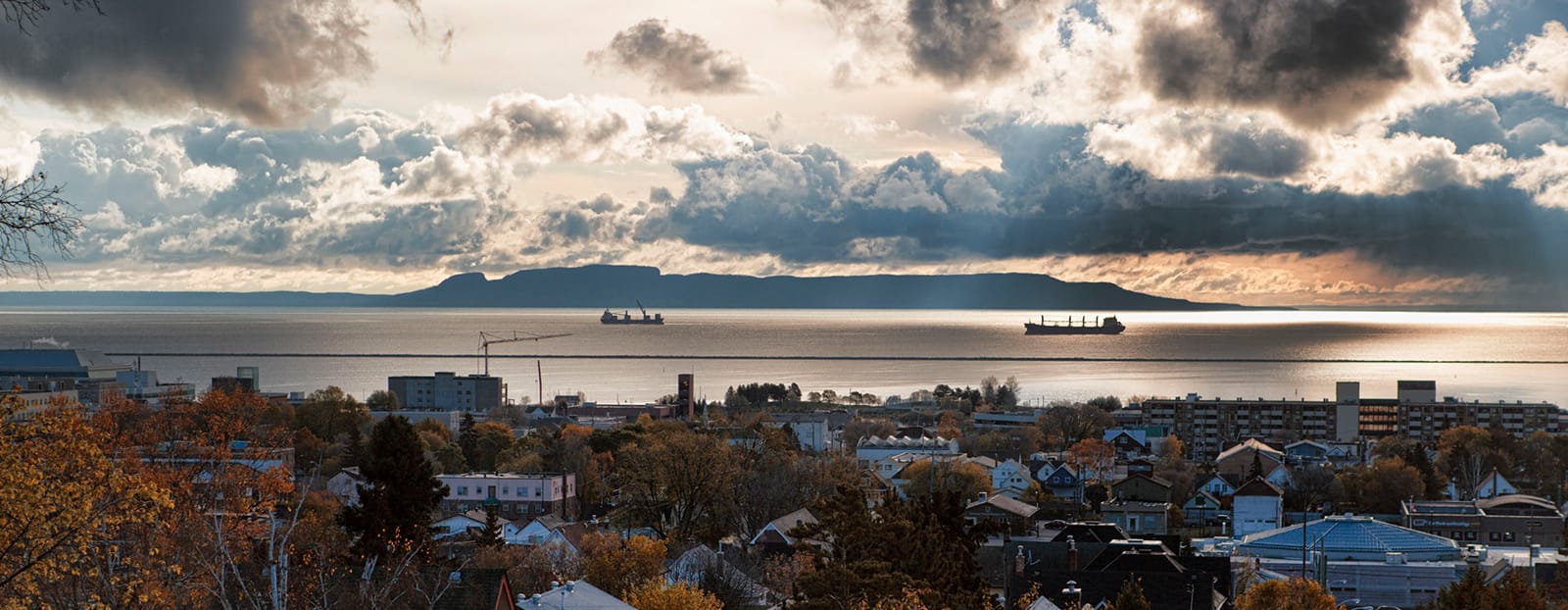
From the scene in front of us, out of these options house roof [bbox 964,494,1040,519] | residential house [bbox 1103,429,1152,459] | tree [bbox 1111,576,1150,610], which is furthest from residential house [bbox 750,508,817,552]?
residential house [bbox 1103,429,1152,459]

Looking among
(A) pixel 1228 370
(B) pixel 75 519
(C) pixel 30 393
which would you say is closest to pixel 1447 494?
(B) pixel 75 519

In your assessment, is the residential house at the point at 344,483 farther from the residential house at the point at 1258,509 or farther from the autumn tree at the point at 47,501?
the autumn tree at the point at 47,501

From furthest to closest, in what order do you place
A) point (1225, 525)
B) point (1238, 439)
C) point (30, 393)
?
point (1238, 439)
point (30, 393)
point (1225, 525)

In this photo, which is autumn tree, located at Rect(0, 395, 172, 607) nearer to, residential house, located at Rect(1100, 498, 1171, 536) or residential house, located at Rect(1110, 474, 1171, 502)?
residential house, located at Rect(1100, 498, 1171, 536)

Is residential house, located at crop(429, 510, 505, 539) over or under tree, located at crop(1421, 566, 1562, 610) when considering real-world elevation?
under

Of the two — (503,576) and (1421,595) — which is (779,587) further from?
(1421,595)

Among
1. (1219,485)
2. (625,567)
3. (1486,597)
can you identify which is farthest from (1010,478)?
(1486,597)
